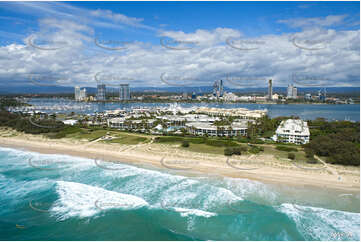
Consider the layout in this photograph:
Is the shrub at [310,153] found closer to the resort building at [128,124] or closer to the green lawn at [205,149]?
the green lawn at [205,149]

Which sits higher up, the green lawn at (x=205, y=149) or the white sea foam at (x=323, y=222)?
the green lawn at (x=205, y=149)

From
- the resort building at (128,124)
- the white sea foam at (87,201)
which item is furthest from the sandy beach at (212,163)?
the resort building at (128,124)

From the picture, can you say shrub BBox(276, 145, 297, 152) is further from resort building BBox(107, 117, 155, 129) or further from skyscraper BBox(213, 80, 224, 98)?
skyscraper BBox(213, 80, 224, 98)

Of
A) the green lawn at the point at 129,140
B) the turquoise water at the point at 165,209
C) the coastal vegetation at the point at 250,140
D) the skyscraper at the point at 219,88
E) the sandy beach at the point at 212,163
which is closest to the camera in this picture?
the turquoise water at the point at 165,209

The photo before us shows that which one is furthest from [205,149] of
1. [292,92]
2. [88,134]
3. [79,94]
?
[292,92]

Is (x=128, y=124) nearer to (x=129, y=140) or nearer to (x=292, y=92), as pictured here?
(x=129, y=140)

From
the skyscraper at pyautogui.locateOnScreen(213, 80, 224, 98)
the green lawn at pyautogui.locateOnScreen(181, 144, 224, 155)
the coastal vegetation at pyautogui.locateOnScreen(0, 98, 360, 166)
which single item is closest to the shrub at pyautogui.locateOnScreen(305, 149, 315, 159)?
the coastal vegetation at pyautogui.locateOnScreen(0, 98, 360, 166)

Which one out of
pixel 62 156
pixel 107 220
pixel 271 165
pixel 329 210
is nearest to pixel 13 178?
pixel 62 156
